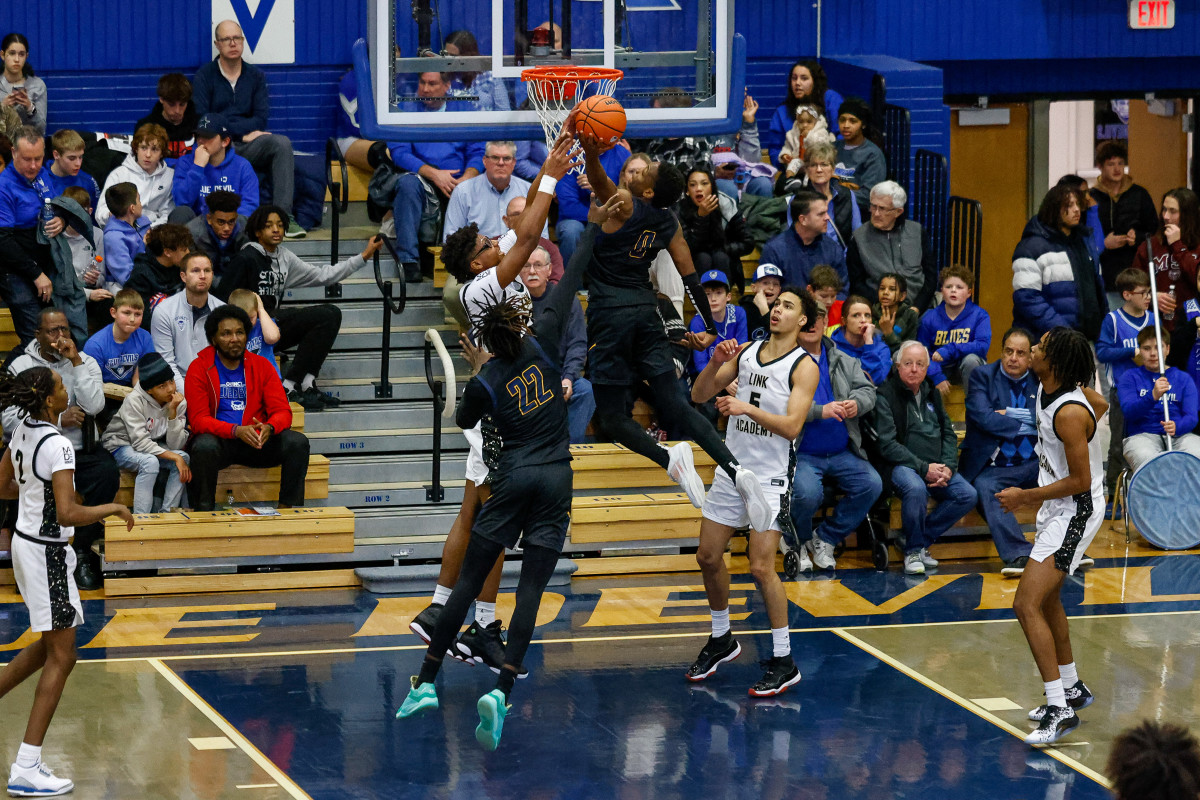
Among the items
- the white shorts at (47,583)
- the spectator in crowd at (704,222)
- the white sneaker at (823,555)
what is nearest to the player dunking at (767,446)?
the white sneaker at (823,555)

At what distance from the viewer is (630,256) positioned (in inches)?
334

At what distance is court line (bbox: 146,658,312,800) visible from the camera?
21.8ft

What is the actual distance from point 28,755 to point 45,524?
0.95 meters

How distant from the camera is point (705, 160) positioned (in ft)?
41.3

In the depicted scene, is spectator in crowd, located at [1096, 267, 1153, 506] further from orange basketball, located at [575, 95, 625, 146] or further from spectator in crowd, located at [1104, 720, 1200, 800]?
spectator in crowd, located at [1104, 720, 1200, 800]

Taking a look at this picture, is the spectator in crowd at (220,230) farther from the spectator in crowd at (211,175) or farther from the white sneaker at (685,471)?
the white sneaker at (685,471)

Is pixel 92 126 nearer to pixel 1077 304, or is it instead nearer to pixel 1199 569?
pixel 1077 304

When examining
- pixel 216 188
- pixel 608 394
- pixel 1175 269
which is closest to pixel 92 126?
pixel 216 188

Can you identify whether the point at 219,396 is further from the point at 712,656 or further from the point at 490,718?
the point at 490,718

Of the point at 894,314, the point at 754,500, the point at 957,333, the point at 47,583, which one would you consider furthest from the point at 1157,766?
the point at 957,333

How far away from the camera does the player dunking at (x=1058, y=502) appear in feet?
23.5

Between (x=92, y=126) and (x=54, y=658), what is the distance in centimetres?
824

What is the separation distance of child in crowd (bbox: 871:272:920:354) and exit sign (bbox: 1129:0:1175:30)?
5114mm

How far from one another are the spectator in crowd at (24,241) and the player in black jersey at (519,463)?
4869 millimetres
